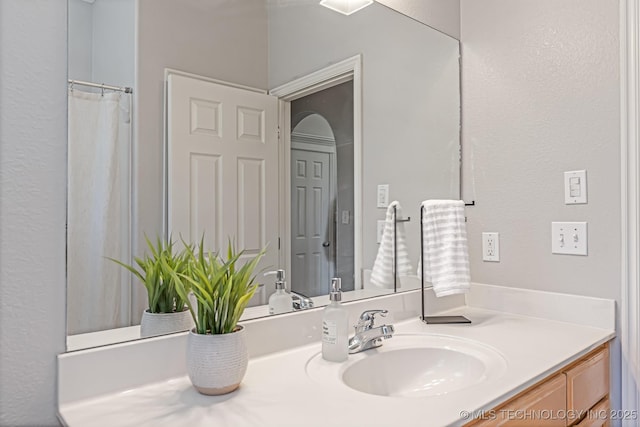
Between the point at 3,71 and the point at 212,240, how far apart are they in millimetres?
546

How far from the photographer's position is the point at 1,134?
789mm

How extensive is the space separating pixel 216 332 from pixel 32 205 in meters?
0.42

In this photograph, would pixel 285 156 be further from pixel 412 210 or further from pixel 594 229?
pixel 594 229

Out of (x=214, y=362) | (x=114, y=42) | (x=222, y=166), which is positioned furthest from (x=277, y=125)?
(x=214, y=362)

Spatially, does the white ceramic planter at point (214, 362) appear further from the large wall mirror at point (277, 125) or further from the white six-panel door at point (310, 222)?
the white six-panel door at point (310, 222)

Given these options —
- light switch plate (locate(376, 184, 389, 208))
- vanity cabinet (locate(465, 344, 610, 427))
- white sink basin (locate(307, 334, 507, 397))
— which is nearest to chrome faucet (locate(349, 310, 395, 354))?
white sink basin (locate(307, 334, 507, 397))

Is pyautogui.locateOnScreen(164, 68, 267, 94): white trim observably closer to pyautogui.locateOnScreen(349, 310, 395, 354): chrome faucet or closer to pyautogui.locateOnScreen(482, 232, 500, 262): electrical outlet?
pyautogui.locateOnScreen(349, 310, 395, 354): chrome faucet

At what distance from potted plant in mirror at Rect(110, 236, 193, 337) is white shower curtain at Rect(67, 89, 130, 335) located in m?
0.04

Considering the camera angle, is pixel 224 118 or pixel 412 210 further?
pixel 412 210

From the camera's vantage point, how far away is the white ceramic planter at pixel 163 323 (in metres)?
0.98

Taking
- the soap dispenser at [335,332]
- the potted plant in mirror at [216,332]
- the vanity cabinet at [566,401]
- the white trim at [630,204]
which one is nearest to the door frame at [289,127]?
the soap dispenser at [335,332]

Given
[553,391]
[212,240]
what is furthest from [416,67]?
[553,391]

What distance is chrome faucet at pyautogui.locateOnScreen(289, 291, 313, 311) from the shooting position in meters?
1.26

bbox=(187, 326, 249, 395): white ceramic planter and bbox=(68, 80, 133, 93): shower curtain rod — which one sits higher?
bbox=(68, 80, 133, 93): shower curtain rod
